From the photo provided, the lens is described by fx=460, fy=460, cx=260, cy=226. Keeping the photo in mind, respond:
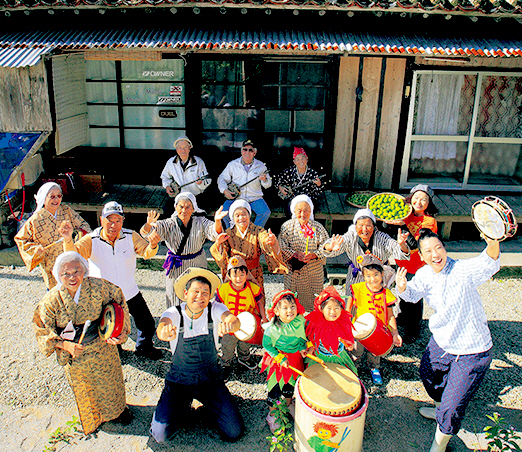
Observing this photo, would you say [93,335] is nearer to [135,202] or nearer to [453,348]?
[453,348]

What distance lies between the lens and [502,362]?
5.12m

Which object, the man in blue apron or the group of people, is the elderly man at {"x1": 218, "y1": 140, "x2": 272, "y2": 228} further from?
the man in blue apron

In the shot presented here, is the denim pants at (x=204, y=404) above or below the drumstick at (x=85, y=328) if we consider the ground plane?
below

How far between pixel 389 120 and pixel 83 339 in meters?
5.96

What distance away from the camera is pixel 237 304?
4.64 metres

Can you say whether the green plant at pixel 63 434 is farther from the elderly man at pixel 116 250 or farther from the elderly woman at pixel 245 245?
the elderly woman at pixel 245 245

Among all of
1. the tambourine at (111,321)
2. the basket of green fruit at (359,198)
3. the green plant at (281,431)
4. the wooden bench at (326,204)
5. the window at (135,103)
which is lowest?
the green plant at (281,431)

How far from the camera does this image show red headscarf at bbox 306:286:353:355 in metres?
4.07

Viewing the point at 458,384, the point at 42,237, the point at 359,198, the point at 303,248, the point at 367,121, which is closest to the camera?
the point at 458,384

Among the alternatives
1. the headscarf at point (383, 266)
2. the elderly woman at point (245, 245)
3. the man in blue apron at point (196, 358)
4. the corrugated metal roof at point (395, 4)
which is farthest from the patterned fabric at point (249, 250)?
the corrugated metal roof at point (395, 4)

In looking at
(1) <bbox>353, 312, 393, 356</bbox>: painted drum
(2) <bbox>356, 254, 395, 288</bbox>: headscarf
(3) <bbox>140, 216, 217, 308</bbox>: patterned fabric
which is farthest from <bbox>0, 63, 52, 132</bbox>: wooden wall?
(1) <bbox>353, 312, 393, 356</bbox>: painted drum

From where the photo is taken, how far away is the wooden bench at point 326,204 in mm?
7333

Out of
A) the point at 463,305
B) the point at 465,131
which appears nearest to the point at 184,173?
the point at 463,305

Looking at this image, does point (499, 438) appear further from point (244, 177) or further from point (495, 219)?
point (244, 177)
